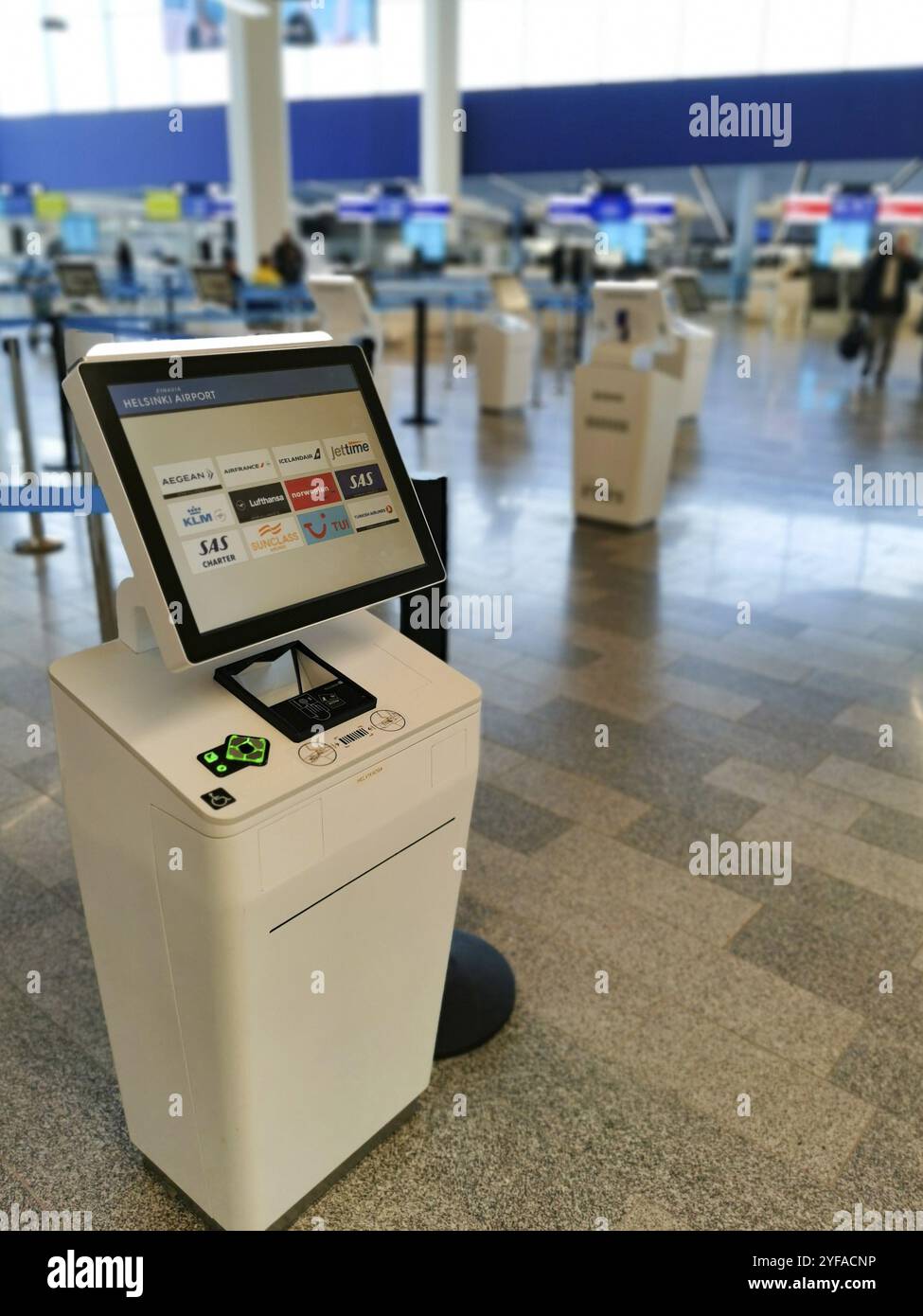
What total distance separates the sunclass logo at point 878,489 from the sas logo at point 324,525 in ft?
18.9

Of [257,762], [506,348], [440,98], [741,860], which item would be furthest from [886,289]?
[440,98]

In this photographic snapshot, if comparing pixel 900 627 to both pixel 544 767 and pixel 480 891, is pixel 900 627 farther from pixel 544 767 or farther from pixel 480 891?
pixel 480 891

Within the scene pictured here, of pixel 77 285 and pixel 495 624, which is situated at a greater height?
pixel 77 285

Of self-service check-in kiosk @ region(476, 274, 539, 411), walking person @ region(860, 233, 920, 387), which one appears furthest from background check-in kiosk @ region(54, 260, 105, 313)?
walking person @ region(860, 233, 920, 387)

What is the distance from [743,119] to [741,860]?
2001cm

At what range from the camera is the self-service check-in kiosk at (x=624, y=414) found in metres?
5.74

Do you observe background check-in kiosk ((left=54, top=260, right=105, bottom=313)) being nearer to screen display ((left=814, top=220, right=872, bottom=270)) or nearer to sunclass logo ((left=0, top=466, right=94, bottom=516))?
sunclass logo ((left=0, top=466, right=94, bottom=516))

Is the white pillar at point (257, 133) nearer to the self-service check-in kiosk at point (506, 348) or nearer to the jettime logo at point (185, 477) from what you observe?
the self-service check-in kiosk at point (506, 348)

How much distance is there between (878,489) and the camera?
7066 millimetres

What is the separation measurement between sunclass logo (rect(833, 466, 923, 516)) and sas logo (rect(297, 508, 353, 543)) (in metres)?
5.75

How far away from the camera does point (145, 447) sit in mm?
1337
